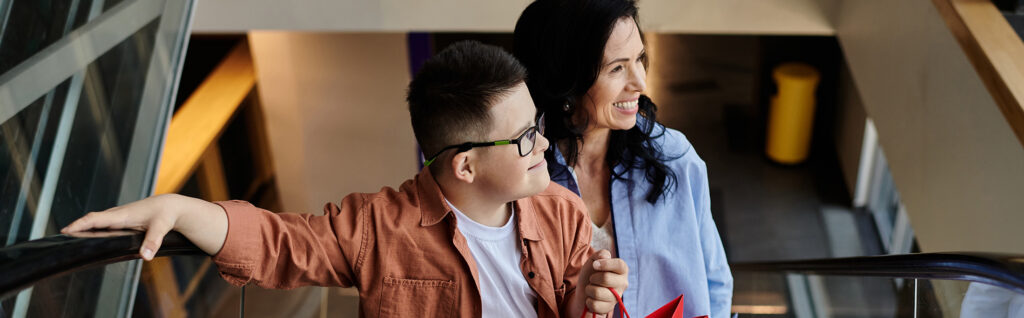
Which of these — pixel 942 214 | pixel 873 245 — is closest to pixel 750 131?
pixel 873 245

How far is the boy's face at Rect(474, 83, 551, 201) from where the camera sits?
5.94ft

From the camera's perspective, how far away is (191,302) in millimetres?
4277

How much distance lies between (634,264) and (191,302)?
258cm

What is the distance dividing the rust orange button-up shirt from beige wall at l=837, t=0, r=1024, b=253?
181 cm

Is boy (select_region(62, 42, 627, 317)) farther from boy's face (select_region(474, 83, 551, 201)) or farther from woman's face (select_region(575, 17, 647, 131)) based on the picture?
woman's face (select_region(575, 17, 647, 131))

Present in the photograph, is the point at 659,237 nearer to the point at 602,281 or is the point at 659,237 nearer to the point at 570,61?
the point at 570,61

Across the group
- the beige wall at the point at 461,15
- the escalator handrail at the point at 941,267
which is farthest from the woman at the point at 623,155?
the beige wall at the point at 461,15

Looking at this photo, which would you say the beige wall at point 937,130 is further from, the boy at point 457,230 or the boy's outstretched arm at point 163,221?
the boy's outstretched arm at point 163,221

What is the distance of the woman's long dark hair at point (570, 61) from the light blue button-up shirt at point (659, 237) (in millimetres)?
34

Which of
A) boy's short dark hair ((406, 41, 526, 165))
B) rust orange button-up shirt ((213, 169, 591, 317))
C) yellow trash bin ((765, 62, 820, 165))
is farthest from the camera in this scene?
yellow trash bin ((765, 62, 820, 165))

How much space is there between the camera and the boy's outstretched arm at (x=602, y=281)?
1731mm

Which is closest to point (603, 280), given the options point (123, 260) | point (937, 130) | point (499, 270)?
point (499, 270)

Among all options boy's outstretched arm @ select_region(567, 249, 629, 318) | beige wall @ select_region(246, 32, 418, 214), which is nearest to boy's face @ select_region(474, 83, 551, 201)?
boy's outstretched arm @ select_region(567, 249, 629, 318)

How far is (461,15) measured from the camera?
5.47m
